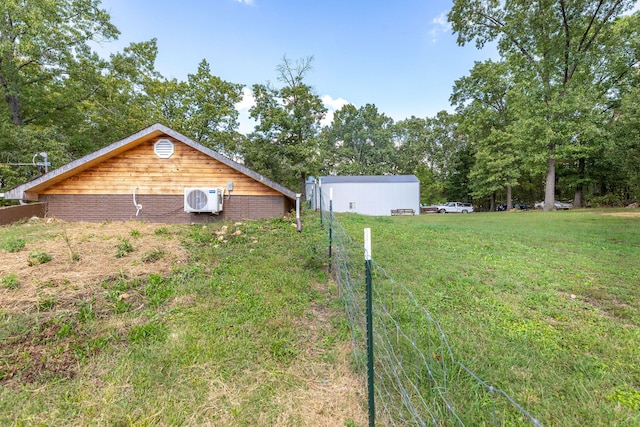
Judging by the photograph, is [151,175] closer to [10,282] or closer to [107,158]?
[107,158]

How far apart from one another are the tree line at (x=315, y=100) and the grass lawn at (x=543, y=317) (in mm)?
14821

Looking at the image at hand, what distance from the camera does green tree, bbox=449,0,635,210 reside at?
1622 centimetres

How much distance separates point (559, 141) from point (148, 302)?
2309cm

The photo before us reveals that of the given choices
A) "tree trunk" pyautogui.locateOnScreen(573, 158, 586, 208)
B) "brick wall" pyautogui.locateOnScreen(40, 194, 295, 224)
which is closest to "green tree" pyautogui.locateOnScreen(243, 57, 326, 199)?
"brick wall" pyautogui.locateOnScreen(40, 194, 295, 224)

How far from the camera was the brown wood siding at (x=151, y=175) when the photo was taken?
781cm

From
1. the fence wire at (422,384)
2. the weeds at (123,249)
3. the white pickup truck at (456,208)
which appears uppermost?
the white pickup truck at (456,208)

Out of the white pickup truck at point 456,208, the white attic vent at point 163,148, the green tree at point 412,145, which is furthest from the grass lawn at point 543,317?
the green tree at point 412,145

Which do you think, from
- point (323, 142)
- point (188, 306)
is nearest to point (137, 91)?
point (323, 142)

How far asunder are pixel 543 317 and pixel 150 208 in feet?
30.6

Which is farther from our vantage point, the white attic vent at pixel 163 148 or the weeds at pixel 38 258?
the white attic vent at pixel 163 148

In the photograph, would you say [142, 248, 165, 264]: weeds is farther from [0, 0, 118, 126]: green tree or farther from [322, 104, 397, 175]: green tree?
[322, 104, 397, 175]: green tree

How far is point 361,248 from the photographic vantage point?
5754 mm

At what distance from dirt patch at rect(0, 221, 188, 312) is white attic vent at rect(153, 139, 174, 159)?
2870 millimetres

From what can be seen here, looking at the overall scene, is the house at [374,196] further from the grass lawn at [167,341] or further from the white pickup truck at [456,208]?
the grass lawn at [167,341]
